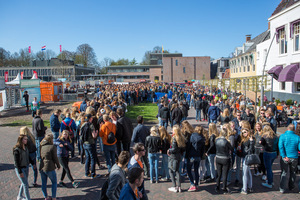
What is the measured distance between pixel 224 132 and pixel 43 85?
27000 millimetres

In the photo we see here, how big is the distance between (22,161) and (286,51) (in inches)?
768

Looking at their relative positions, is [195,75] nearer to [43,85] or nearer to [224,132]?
[43,85]

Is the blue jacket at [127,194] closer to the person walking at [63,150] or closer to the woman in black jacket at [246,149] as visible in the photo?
the person walking at [63,150]

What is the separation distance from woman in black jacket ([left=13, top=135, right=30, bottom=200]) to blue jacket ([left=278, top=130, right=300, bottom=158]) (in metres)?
6.12

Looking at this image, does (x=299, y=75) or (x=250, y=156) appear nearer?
(x=250, y=156)

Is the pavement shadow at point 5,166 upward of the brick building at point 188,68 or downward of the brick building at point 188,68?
downward

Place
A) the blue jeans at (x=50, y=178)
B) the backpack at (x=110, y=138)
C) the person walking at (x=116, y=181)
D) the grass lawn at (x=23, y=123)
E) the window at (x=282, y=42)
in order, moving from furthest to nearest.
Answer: the window at (x=282, y=42) → the grass lawn at (x=23, y=123) → the backpack at (x=110, y=138) → the blue jeans at (x=50, y=178) → the person walking at (x=116, y=181)

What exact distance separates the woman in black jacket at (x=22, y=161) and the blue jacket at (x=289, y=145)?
241 inches

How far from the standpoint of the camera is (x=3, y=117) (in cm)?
1828

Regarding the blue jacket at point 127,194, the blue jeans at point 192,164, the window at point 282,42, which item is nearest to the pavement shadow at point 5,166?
the blue jeans at point 192,164

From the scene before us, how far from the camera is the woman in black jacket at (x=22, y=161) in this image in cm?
496

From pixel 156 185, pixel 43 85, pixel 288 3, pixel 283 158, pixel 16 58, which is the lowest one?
pixel 156 185

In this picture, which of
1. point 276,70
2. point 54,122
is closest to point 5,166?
point 54,122

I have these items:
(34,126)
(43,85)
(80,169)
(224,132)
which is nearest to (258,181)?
(224,132)
